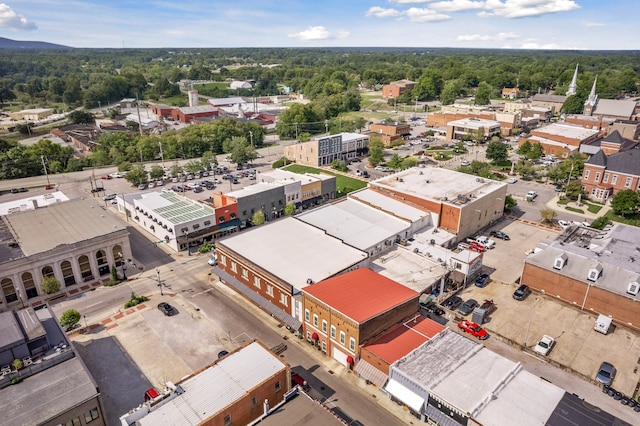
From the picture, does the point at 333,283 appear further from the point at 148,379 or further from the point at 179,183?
the point at 179,183

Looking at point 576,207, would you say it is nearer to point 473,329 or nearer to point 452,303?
point 452,303

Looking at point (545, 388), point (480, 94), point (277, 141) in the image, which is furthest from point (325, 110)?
point (545, 388)

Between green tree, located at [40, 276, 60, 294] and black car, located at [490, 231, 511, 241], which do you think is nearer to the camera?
green tree, located at [40, 276, 60, 294]

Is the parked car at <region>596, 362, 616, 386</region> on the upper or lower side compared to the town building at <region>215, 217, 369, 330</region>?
lower

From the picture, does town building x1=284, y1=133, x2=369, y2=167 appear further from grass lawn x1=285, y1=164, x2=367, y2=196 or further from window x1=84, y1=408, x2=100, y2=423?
window x1=84, y1=408, x2=100, y2=423

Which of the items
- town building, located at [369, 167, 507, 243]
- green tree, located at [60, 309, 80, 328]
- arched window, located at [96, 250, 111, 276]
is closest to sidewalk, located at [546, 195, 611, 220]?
town building, located at [369, 167, 507, 243]

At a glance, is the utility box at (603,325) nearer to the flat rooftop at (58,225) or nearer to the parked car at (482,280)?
the parked car at (482,280)

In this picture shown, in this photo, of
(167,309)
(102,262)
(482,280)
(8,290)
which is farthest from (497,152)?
(8,290)
